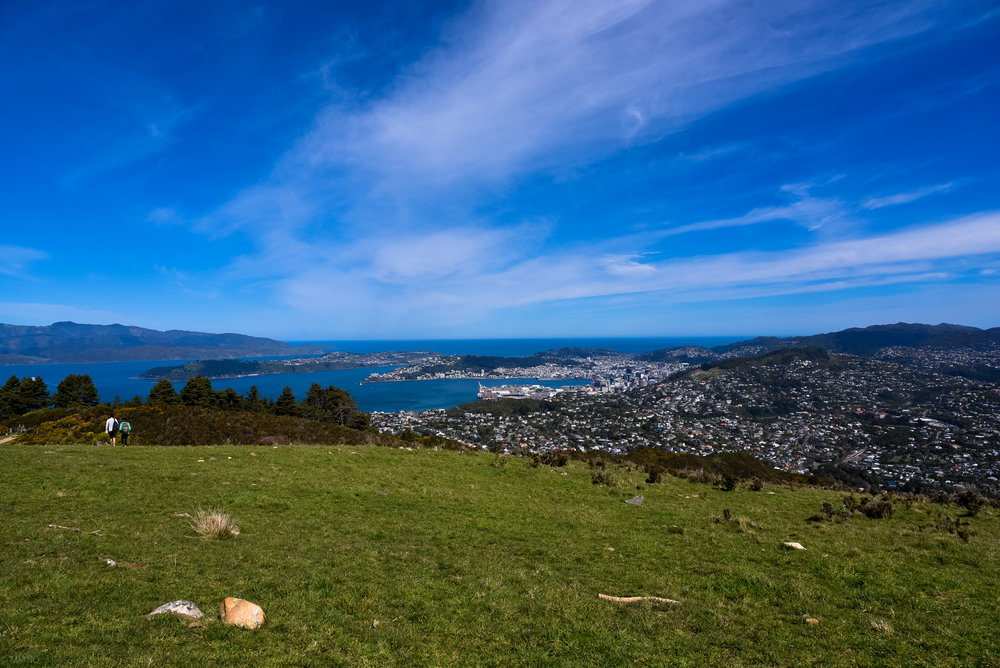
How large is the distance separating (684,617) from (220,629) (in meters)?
6.19

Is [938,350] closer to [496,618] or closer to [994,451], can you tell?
[994,451]

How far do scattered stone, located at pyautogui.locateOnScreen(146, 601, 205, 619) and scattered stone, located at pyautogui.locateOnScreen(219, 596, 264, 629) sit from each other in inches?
10.4

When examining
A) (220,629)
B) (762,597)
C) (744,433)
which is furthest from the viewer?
(744,433)

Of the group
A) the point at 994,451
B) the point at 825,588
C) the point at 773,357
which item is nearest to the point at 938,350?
the point at 773,357

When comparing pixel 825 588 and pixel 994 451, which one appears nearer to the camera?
pixel 825 588

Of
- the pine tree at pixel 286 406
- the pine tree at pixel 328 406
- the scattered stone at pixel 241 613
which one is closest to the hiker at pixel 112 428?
the scattered stone at pixel 241 613

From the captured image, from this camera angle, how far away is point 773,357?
121375mm

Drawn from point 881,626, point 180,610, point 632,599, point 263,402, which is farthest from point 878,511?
point 263,402

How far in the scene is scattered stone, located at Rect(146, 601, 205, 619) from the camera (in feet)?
17.5

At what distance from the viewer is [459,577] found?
7.39 meters

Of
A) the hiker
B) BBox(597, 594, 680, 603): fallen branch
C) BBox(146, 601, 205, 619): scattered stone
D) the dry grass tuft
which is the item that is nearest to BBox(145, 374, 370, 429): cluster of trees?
the hiker

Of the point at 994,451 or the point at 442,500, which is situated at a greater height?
the point at 442,500

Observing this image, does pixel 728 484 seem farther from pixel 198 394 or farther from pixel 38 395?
pixel 38 395

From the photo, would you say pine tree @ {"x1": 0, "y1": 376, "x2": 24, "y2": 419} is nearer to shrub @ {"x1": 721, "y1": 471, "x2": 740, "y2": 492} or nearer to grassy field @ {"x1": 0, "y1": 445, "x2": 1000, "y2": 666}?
grassy field @ {"x1": 0, "y1": 445, "x2": 1000, "y2": 666}
